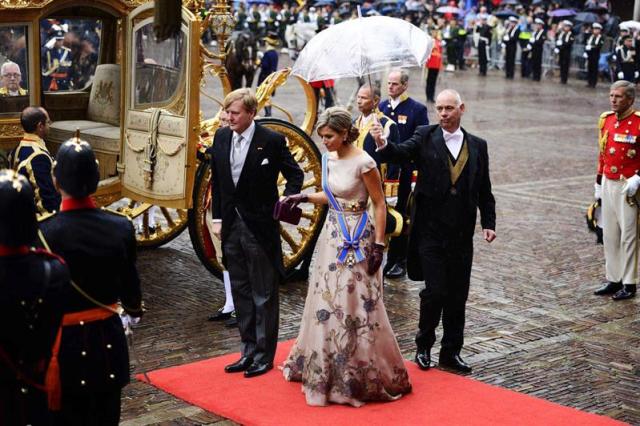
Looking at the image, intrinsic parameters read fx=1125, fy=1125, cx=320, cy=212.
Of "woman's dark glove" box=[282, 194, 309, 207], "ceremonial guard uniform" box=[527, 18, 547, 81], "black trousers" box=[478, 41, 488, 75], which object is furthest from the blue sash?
"black trousers" box=[478, 41, 488, 75]

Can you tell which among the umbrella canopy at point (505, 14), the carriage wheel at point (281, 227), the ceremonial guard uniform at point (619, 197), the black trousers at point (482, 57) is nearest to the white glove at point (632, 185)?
the ceremonial guard uniform at point (619, 197)

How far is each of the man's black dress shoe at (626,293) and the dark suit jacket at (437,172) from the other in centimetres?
246

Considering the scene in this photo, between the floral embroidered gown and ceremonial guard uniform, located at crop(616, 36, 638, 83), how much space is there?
81.4 feet

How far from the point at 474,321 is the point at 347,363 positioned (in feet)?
7.19

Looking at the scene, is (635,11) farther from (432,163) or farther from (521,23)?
(432,163)

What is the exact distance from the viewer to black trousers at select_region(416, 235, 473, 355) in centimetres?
736

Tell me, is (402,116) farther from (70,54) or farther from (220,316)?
(70,54)

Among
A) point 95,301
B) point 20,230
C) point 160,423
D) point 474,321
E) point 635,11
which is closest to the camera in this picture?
point 20,230

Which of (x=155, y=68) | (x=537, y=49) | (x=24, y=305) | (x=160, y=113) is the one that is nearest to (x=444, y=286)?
(x=160, y=113)

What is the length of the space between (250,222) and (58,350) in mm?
2594

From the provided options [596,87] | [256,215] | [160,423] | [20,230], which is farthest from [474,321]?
[596,87]

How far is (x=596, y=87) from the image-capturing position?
31672 millimetres

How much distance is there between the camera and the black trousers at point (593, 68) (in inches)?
1244

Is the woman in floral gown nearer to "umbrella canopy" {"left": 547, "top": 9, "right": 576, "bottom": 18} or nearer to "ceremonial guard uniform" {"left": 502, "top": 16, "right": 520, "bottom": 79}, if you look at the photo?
"ceremonial guard uniform" {"left": 502, "top": 16, "right": 520, "bottom": 79}
